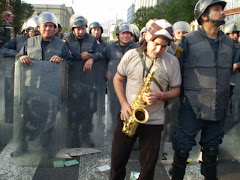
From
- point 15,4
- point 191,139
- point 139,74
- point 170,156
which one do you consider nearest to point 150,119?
point 139,74

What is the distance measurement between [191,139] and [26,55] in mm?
2720

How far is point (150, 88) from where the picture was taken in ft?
9.64

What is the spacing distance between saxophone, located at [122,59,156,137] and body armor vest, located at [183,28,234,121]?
646 millimetres

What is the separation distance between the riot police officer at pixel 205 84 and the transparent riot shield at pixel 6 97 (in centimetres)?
328

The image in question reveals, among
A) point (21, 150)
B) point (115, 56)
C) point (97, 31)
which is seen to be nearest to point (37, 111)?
point (21, 150)

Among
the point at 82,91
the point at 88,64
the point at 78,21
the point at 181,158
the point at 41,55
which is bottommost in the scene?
the point at 181,158

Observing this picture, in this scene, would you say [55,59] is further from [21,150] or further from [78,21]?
[21,150]

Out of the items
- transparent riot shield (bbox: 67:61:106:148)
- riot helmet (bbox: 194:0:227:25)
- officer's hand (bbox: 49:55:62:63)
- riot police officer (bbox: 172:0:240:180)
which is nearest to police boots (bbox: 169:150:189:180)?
riot police officer (bbox: 172:0:240:180)

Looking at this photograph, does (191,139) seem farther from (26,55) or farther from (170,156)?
(26,55)

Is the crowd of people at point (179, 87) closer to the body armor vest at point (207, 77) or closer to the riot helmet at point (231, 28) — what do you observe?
the body armor vest at point (207, 77)

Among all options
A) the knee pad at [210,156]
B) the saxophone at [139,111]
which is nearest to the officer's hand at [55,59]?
the saxophone at [139,111]

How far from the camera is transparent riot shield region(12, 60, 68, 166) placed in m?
4.19

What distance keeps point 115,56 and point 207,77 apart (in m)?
2.12

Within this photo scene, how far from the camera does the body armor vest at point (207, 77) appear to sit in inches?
129
